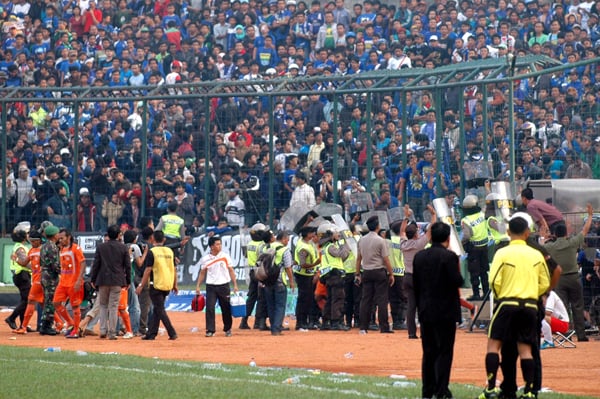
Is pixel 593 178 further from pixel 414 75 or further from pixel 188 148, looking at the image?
pixel 188 148

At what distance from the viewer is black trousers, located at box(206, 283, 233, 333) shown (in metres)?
19.8

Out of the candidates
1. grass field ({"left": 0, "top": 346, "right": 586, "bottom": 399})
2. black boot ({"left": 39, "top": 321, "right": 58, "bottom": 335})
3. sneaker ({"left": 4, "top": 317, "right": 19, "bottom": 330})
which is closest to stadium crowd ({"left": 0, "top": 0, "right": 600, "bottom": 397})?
black boot ({"left": 39, "top": 321, "right": 58, "bottom": 335})

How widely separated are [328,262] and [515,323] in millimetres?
10347

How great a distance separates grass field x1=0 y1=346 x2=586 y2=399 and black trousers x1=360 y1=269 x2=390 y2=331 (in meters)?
5.80

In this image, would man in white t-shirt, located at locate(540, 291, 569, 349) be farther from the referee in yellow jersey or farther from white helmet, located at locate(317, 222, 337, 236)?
the referee in yellow jersey

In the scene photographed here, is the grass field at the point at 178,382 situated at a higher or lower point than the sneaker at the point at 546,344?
higher

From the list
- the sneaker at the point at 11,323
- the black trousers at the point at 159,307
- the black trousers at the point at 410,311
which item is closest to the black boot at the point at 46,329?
the sneaker at the point at 11,323

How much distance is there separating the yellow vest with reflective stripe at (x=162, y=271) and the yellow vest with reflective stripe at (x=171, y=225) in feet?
17.0

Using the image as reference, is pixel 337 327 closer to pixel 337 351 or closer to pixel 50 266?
pixel 337 351

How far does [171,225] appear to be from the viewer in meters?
24.4

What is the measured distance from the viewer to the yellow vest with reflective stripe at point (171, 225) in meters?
24.4

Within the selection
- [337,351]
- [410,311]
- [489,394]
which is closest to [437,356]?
[489,394]

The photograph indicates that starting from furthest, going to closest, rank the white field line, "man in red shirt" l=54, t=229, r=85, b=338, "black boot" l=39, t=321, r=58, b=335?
"black boot" l=39, t=321, r=58, b=335
"man in red shirt" l=54, t=229, r=85, b=338
the white field line

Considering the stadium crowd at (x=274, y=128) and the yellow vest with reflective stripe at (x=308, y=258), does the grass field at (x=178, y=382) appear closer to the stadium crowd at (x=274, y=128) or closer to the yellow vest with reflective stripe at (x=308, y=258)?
the stadium crowd at (x=274, y=128)
